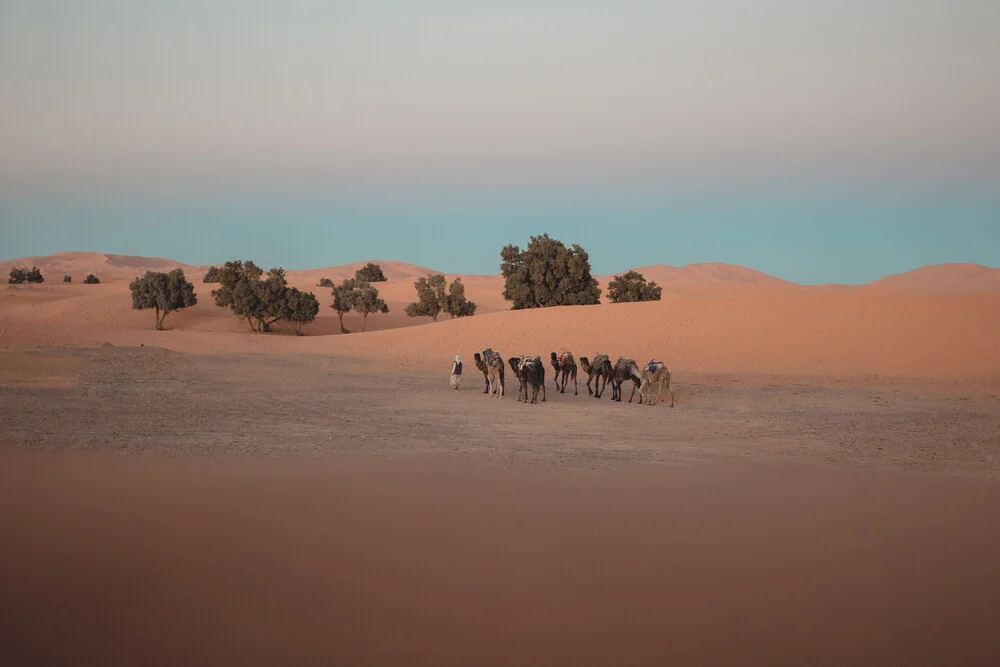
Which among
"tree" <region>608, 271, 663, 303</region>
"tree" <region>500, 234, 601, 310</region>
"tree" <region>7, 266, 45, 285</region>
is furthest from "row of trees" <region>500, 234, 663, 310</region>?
"tree" <region>7, 266, 45, 285</region>

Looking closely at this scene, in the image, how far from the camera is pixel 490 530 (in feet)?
27.6

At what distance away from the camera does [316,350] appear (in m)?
40.8

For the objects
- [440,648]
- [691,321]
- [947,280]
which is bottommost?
[440,648]

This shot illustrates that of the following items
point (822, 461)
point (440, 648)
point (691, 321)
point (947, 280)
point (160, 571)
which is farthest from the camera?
point (947, 280)

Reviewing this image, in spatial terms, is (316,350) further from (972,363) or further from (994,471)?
(994,471)

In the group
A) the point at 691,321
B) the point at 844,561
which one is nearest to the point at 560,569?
the point at 844,561

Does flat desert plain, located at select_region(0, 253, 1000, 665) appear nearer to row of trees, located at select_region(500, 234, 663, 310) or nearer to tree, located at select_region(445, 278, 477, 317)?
row of trees, located at select_region(500, 234, 663, 310)

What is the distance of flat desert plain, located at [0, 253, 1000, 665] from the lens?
19.7 feet

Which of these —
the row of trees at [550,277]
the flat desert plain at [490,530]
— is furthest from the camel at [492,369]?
the row of trees at [550,277]

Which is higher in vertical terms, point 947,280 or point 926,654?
point 947,280

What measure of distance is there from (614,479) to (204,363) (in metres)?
22.2

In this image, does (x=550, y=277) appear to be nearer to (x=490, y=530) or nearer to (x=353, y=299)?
(x=353, y=299)

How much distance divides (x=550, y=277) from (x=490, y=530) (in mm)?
50222

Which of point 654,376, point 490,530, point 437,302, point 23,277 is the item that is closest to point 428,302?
point 437,302
